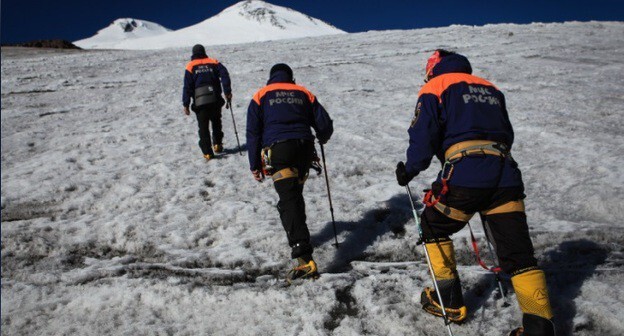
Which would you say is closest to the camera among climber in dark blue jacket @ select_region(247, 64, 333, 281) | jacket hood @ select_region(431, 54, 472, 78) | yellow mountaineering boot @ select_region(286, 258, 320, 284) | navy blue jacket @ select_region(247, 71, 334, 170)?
jacket hood @ select_region(431, 54, 472, 78)

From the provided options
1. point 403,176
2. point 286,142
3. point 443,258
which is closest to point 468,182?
point 403,176

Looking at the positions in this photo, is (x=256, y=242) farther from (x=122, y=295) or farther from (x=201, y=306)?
(x=122, y=295)

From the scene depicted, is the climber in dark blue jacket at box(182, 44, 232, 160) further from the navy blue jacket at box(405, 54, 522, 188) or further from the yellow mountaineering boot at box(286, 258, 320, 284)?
the navy blue jacket at box(405, 54, 522, 188)

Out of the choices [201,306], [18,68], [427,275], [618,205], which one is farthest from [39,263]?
[18,68]

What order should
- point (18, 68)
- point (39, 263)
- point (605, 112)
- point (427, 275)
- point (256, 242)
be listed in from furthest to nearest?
point (18, 68) → point (605, 112) → point (256, 242) → point (39, 263) → point (427, 275)

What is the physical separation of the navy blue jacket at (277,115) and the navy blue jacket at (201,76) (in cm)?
398

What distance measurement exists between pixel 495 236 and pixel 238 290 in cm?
260

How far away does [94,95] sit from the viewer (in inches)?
564

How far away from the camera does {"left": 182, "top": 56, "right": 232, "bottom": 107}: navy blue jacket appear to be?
27.7ft

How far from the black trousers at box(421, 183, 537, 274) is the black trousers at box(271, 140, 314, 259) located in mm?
1621

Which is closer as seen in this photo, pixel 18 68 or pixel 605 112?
pixel 605 112

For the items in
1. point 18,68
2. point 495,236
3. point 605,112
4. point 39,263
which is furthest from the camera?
point 18,68

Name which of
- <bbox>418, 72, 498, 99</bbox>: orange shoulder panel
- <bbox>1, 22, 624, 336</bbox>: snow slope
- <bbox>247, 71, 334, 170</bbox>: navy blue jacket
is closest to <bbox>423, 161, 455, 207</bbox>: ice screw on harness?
<bbox>418, 72, 498, 99</bbox>: orange shoulder panel

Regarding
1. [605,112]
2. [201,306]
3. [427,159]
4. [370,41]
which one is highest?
[370,41]
